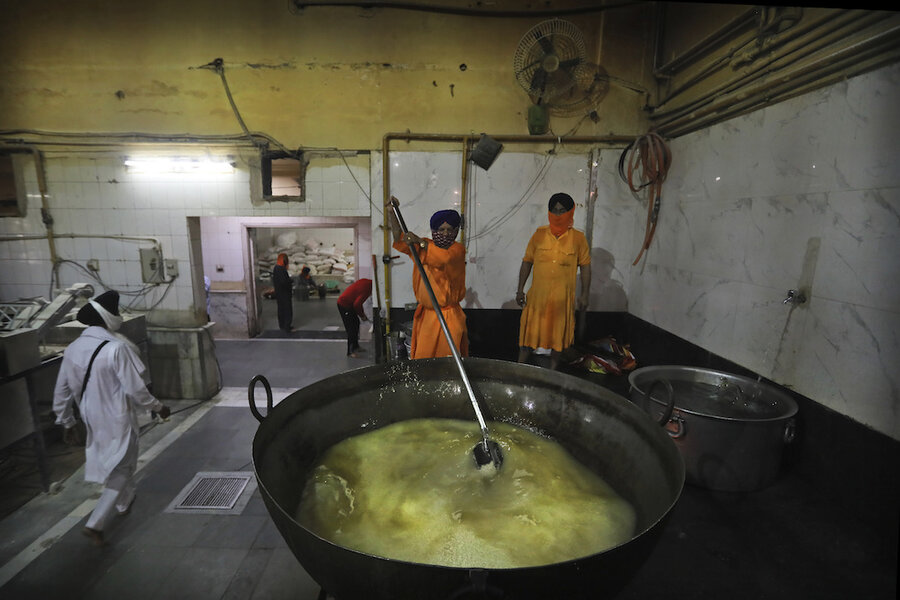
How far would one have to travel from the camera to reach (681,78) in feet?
14.4

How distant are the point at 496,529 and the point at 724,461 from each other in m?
1.90

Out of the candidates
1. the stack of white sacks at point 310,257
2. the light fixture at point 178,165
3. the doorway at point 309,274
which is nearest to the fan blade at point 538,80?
the light fixture at point 178,165

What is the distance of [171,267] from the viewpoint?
206 inches

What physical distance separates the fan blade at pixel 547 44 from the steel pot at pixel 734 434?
3.69m

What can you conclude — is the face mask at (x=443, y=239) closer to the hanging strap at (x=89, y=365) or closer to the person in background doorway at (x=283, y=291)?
the hanging strap at (x=89, y=365)

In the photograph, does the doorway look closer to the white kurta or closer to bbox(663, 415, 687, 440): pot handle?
the white kurta

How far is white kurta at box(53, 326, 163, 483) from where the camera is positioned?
3.00 meters

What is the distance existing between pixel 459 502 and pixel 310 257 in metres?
13.9

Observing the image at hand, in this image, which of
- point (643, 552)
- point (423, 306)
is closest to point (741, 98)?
point (423, 306)

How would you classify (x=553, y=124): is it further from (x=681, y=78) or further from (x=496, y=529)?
(x=496, y=529)

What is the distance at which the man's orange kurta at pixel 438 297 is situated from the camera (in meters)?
3.39

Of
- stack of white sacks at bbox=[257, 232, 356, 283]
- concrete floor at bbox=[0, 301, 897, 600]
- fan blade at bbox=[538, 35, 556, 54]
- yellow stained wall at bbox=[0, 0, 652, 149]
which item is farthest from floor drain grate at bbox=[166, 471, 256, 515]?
stack of white sacks at bbox=[257, 232, 356, 283]

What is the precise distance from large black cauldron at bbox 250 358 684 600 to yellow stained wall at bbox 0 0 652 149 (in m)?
3.79

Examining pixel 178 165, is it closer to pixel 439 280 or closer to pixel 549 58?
pixel 439 280
